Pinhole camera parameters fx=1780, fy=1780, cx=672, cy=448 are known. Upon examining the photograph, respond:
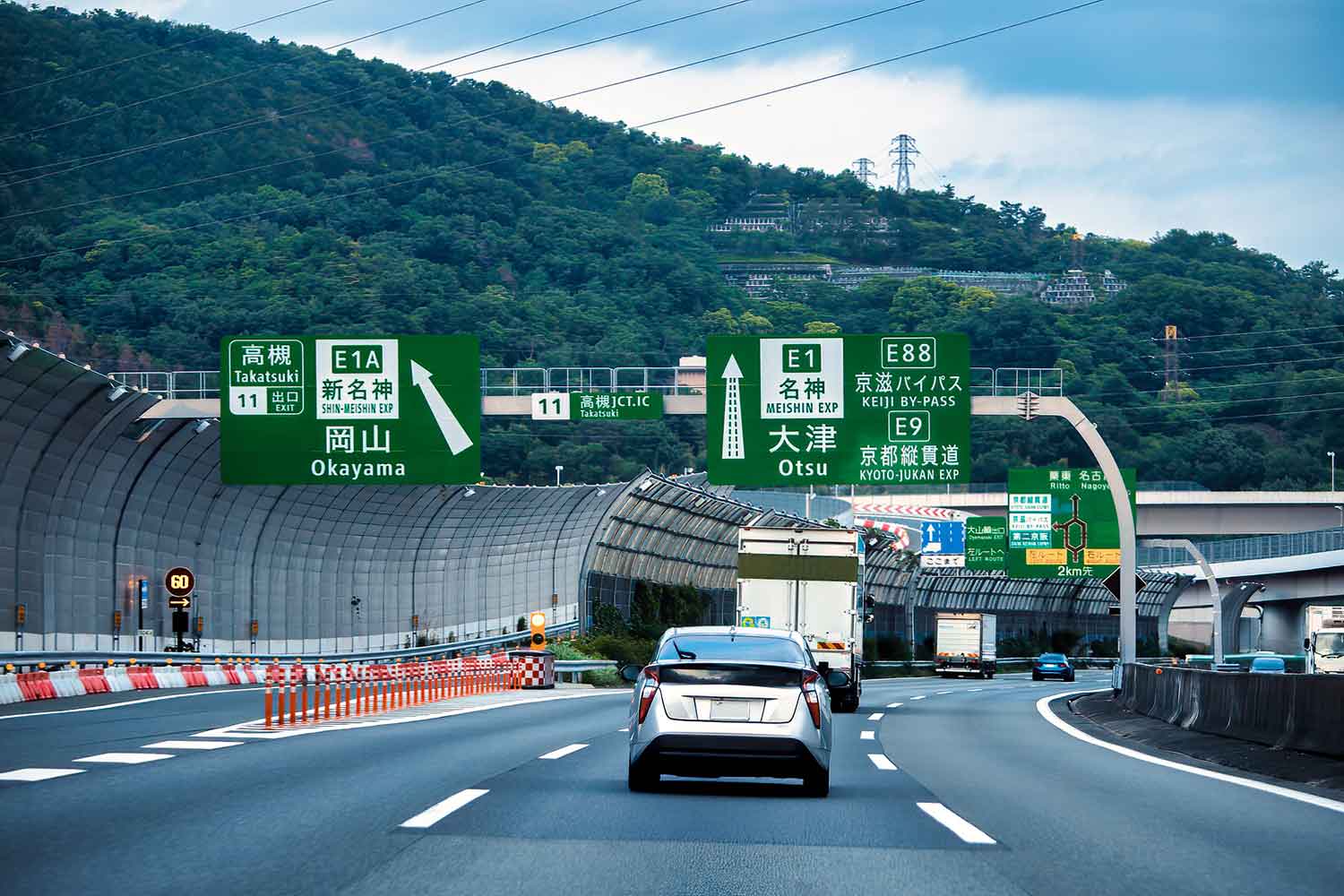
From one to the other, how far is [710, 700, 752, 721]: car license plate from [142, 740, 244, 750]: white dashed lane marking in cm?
662

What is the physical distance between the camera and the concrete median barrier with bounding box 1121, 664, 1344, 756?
17188 millimetres

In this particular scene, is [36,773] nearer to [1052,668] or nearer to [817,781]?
[817,781]

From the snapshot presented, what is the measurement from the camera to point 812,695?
46.6 ft

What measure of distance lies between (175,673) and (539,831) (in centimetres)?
3013

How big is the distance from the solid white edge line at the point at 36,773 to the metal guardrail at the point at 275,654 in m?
20.5

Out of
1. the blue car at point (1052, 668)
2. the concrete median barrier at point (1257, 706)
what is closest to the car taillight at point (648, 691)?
the concrete median barrier at point (1257, 706)

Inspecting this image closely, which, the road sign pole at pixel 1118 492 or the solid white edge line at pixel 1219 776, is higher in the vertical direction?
the road sign pole at pixel 1118 492

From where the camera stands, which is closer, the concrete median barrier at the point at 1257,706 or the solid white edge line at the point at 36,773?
the solid white edge line at the point at 36,773

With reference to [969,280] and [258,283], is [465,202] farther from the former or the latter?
[969,280]

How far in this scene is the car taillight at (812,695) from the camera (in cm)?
1411

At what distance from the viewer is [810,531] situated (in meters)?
36.2

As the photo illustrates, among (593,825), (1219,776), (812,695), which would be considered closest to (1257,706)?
(1219,776)

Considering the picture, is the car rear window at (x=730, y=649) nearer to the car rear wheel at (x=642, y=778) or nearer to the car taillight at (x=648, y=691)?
the car taillight at (x=648, y=691)

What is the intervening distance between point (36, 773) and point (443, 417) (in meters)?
23.2
